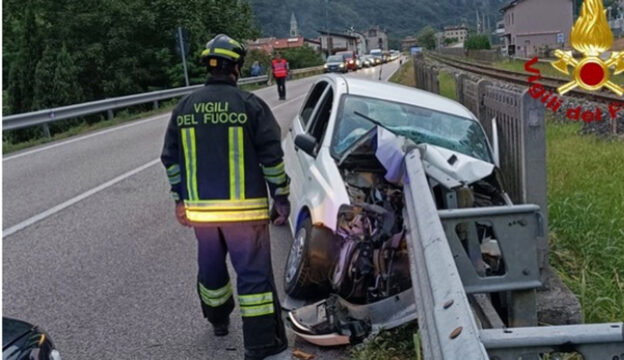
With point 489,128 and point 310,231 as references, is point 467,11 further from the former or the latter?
point 310,231

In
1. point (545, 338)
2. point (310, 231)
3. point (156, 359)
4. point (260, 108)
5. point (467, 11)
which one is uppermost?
point (467, 11)

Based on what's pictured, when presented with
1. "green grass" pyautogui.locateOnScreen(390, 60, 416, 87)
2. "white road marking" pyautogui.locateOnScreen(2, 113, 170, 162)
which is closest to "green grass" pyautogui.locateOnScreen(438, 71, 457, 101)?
"green grass" pyautogui.locateOnScreen(390, 60, 416, 87)

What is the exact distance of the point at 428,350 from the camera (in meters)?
2.18

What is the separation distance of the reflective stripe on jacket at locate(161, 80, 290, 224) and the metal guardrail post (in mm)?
936

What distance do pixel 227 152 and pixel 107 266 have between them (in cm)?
Answer: 258

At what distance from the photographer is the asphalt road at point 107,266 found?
4570mm

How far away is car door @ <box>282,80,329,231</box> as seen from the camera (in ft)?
18.6

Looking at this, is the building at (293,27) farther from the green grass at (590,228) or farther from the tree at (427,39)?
the green grass at (590,228)

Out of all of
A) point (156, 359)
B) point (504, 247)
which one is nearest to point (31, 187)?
point (156, 359)

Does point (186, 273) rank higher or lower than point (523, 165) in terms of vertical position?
lower

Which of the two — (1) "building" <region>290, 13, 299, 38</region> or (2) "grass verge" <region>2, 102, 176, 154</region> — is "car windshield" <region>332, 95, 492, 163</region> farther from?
(1) "building" <region>290, 13, 299, 38</region>

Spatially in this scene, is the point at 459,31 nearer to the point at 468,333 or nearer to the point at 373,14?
the point at 373,14

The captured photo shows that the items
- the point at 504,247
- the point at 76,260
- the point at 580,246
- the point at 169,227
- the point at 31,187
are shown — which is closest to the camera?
the point at 504,247

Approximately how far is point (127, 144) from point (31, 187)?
15.5 feet
